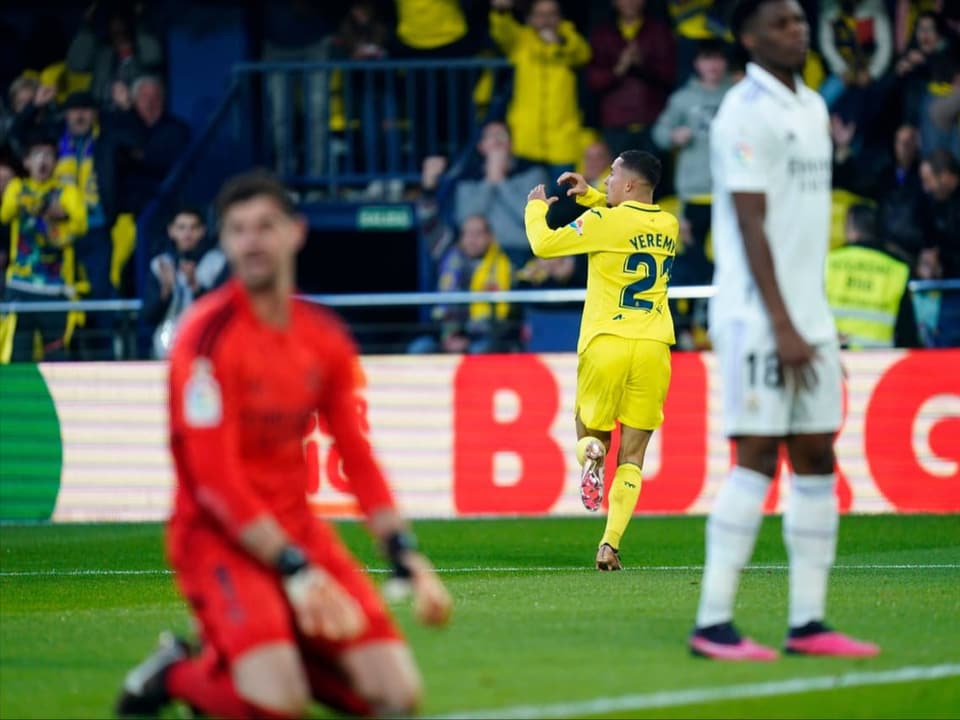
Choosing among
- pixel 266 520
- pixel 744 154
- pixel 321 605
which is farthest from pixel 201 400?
pixel 744 154

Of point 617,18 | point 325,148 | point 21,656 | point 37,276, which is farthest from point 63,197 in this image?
point 21,656

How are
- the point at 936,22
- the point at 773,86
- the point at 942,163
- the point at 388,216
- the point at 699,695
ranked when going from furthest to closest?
the point at 388,216 → the point at 936,22 → the point at 942,163 → the point at 773,86 → the point at 699,695

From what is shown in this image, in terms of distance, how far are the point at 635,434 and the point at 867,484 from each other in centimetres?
466

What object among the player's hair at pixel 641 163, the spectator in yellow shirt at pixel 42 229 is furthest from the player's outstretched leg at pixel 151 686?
the spectator in yellow shirt at pixel 42 229

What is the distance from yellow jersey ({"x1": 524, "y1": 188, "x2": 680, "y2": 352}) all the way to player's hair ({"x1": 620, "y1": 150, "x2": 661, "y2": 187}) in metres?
0.21

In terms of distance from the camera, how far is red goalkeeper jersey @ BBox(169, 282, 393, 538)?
611 cm

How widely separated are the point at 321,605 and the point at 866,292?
38.8 ft

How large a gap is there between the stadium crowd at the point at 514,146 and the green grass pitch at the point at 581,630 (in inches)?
→ 169

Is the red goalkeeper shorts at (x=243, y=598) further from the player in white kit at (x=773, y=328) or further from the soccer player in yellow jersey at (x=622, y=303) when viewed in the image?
the soccer player in yellow jersey at (x=622, y=303)

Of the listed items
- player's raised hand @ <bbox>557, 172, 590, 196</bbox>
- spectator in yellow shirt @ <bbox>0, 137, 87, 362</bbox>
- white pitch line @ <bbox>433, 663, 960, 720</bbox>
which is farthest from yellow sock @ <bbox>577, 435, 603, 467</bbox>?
spectator in yellow shirt @ <bbox>0, 137, 87, 362</bbox>

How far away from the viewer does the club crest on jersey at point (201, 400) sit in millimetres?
6109

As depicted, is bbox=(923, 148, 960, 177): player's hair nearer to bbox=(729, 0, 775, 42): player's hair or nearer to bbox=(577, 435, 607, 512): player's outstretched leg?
bbox=(577, 435, 607, 512): player's outstretched leg

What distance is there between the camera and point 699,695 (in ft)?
23.1

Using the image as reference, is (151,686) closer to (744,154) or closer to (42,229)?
(744,154)
